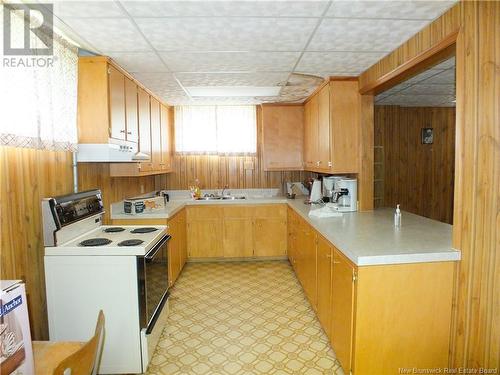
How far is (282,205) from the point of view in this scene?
14.6 ft

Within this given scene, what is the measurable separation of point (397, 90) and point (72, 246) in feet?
12.6

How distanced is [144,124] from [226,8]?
2.05 meters

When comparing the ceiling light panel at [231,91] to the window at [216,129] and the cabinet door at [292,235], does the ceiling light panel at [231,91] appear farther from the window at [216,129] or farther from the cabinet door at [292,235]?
the cabinet door at [292,235]

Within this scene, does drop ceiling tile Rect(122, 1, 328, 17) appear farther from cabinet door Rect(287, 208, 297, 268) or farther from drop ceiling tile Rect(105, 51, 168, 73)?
cabinet door Rect(287, 208, 297, 268)

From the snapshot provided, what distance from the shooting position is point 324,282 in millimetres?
2467

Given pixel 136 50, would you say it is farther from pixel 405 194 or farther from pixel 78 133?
pixel 405 194

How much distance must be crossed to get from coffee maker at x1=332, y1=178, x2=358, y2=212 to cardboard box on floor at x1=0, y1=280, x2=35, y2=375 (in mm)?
2697

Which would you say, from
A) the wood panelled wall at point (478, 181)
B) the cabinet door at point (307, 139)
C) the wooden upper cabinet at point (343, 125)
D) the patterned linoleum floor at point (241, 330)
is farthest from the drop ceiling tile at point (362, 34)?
the patterned linoleum floor at point (241, 330)

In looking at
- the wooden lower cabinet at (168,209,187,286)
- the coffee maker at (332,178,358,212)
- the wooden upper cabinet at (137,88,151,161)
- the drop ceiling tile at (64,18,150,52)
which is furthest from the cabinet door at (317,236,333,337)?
the wooden upper cabinet at (137,88,151,161)

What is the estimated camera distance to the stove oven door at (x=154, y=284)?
2.16 meters

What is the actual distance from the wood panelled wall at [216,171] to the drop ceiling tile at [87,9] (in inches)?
121

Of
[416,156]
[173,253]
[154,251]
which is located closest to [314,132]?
[416,156]

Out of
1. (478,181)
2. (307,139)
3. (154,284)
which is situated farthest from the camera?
(307,139)

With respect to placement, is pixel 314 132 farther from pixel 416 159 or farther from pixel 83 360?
→ pixel 83 360
